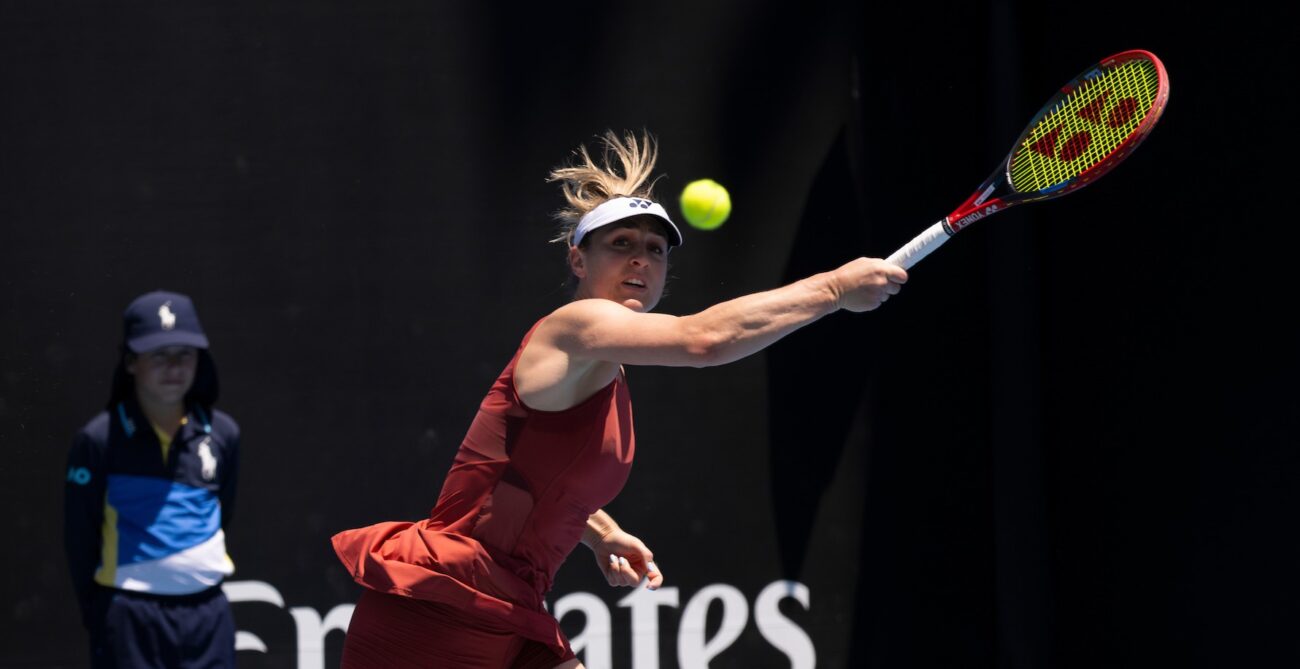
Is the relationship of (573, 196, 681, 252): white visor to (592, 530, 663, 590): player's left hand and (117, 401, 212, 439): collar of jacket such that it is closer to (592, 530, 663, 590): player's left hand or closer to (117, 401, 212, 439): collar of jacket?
(592, 530, 663, 590): player's left hand

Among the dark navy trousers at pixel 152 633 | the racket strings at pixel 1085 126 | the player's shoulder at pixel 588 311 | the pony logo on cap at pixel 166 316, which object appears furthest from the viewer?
the pony logo on cap at pixel 166 316

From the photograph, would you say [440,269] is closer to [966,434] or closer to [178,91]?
[178,91]

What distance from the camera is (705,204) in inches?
163

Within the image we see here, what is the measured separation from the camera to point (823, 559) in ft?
14.3

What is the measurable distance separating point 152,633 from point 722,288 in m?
1.83

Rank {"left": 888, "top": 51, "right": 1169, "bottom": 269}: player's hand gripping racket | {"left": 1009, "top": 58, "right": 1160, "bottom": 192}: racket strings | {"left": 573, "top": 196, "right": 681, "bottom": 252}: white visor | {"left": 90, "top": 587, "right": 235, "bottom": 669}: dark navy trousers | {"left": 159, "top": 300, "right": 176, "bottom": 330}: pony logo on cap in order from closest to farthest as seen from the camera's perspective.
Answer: {"left": 573, "top": 196, "right": 681, "bottom": 252}: white visor, {"left": 888, "top": 51, "right": 1169, "bottom": 269}: player's hand gripping racket, {"left": 1009, "top": 58, "right": 1160, "bottom": 192}: racket strings, {"left": 90, "top": 587, "right": 235, "bottom": 669}: dark navy trousers, {"left": 159, "top": 300, "right": 176, "bottom": 330}: pony logo on cap

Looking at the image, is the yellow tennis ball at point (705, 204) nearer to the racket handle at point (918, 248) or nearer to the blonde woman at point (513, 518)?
the blonde woman at point (513, 518)

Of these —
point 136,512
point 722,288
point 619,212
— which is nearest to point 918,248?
point 619,212

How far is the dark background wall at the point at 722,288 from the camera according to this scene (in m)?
4.04

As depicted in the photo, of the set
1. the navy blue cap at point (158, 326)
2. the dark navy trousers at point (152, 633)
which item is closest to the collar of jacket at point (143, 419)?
the navy blue cap at point (158, 326)

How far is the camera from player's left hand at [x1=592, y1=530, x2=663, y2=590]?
2.90 metres

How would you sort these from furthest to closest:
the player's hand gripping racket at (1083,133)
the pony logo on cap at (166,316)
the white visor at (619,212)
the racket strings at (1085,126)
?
the pony logo on cap at (166,316)
the racket strings at (1085,126)
the player's hand gripping racket at (1083,133)
the white visor at (619,212)

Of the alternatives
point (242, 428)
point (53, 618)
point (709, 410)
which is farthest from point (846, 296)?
point (53, 618)

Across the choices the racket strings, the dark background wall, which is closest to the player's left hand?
the racket strings
